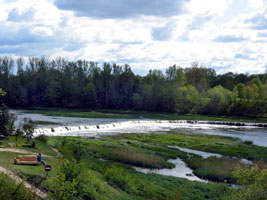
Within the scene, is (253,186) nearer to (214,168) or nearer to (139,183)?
(139,183)

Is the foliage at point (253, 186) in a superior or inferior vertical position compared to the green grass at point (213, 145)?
superior

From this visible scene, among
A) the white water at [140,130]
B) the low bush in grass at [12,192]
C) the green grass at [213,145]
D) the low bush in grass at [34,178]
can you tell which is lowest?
the green grass at [213,145]

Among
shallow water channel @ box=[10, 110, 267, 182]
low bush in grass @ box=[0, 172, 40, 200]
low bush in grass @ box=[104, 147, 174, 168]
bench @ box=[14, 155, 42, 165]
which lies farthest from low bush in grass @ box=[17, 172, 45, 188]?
low bush in grass @ box=[104, 147, 174, 168]

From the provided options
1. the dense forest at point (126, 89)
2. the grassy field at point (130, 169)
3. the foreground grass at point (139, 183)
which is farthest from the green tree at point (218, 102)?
the foreground grass at point (139, 183)

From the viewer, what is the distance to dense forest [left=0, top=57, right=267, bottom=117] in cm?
11075

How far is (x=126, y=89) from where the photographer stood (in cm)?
13225

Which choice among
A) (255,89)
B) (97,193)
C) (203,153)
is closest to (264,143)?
(203,153)

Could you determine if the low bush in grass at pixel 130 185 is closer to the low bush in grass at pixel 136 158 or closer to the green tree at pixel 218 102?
the low bush in grass at pixel 136 158

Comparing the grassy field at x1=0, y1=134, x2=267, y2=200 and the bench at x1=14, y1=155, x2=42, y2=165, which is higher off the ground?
the bench at x1=14, y1=155, x2=42, y2=165

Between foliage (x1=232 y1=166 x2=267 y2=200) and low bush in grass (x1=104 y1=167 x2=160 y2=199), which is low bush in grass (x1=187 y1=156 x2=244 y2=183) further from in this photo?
foliage (x1=232 y1=166 x2=267 y2=200)

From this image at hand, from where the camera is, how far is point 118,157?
119ft

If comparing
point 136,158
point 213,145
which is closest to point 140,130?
point 213,145

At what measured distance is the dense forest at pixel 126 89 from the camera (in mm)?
110750

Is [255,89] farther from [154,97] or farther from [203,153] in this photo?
[203,153]
